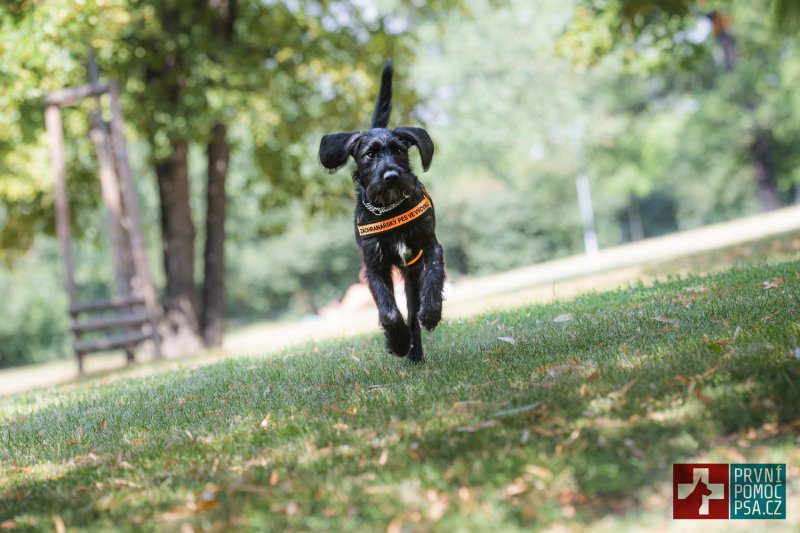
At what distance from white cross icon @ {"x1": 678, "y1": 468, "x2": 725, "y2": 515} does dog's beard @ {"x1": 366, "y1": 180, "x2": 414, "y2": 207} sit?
2.93 m

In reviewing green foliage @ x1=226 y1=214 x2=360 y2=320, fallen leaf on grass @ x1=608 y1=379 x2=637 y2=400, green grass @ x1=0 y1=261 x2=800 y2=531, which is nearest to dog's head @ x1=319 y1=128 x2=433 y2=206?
green grass @ x1=0 y1=261 x2=800 y2=531

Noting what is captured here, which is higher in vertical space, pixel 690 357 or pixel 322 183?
pixel 322 183

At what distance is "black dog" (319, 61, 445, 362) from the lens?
520 cm

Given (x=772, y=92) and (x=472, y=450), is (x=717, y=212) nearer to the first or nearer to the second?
(x=772, y=92)

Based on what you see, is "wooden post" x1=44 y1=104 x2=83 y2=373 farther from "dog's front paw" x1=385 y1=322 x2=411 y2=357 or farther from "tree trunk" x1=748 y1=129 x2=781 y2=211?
"tree trunk" x1=748 y1=129 x2=781 y2=211

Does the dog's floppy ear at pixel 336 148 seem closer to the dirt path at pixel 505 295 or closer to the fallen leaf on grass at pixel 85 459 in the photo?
the fallen leaf on grass at pixel 85 459

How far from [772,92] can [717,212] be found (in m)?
18.7

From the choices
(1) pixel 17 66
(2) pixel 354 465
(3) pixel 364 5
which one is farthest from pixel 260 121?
(2) pixel 354 465

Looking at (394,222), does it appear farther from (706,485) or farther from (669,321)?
(706,485)

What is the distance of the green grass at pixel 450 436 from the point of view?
274cm

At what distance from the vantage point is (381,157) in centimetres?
539

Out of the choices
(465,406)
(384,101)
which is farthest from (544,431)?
(384,101)

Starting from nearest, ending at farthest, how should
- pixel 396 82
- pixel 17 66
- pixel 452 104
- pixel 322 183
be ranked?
pixel 17 66 → pixel 396 82 → pixel 322 183 → pixel 452 104

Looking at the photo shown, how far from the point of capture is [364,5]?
1536cm
